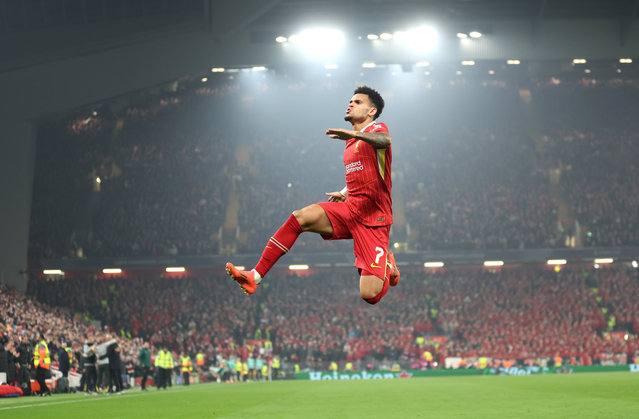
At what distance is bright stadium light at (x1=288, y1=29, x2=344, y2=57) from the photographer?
4122cm

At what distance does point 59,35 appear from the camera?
117 ft

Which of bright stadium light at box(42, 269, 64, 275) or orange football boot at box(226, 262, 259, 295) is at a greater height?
bright stadium light at box(42, 269, 64, 275)

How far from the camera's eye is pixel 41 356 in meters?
22.5

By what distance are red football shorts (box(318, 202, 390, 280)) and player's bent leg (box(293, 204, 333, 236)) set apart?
2.0 inches

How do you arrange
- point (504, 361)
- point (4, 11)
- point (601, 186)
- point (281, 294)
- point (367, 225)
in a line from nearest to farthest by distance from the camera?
1. point (367, 225)
2. point (4, 11)
3. point (504, 361)
4. point (281, 294)
5. point (601, 186)

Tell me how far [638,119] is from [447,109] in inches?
538

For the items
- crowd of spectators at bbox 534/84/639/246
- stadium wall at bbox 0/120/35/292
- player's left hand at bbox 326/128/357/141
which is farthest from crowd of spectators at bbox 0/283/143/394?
crowd of spectators at bbox 534/84/639/246

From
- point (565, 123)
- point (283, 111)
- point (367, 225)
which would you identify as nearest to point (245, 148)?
point (283, 111)

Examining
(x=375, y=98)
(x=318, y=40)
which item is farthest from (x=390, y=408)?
(x=318, y=40)

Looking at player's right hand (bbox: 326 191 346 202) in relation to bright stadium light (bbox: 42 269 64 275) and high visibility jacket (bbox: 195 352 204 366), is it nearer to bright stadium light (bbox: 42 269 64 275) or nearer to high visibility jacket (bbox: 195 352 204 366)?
high visibility jacket (bbox: 195 352 204 366)

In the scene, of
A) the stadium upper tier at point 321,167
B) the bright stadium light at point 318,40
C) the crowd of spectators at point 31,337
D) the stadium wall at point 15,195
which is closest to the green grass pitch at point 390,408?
the crowd of spectators at point 31,337

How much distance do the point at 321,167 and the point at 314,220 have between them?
44.9m

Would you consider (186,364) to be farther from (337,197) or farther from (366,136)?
(366,136)

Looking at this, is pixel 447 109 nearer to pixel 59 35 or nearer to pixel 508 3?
pixel 508 3
